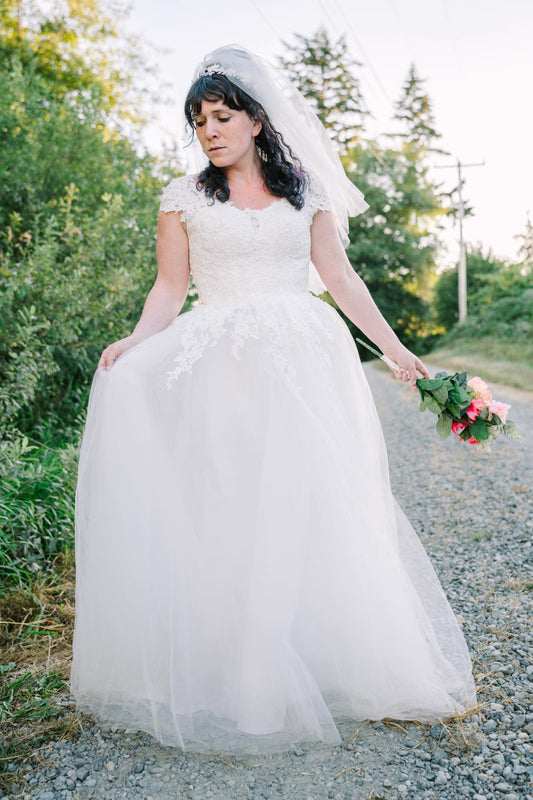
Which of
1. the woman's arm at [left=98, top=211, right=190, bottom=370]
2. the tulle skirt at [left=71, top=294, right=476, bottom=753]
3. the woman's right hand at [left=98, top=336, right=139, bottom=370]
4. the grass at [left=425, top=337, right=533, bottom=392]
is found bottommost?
the grass at [left=425, top=337, right=533, bottom=392]

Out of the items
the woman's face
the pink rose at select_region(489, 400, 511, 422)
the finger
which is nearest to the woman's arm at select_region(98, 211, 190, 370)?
the woman's face

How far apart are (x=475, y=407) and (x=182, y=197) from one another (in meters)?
1.44

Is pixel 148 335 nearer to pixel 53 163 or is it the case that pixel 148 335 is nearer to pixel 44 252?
pixel 44 252

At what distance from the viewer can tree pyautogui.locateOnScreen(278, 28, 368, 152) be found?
86.2ft

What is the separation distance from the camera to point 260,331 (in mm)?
2506

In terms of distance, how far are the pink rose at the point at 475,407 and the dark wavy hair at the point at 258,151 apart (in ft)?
3.47

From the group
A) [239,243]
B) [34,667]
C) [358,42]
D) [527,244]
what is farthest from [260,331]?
[527,244]

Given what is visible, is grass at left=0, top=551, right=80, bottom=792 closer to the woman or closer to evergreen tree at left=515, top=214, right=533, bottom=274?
the woman

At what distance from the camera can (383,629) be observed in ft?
7.78

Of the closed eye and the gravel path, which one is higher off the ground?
the closed eye

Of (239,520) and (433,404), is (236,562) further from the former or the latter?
(433,404)

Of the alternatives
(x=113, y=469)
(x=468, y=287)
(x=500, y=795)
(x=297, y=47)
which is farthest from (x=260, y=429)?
(x=468, y=287)

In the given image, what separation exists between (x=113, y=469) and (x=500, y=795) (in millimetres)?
1545

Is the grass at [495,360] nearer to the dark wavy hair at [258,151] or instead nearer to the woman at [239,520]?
the dark wavy hair at [258,151]
